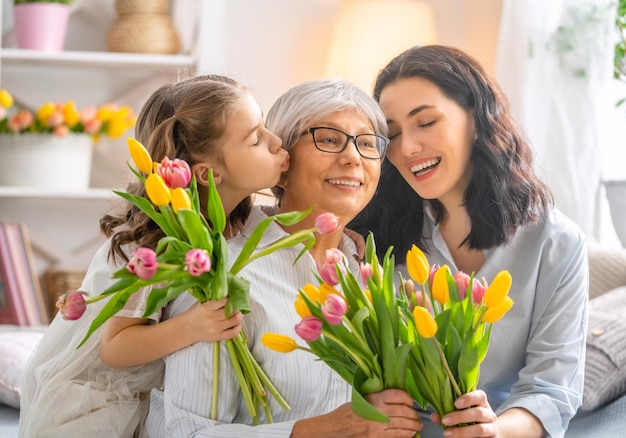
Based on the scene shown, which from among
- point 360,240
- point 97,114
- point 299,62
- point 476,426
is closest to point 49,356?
point 360,240

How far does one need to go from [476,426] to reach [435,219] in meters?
0.71

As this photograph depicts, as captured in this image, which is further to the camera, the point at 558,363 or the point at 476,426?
the point at 558,363

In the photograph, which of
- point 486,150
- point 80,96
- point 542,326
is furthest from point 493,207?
point 80,96

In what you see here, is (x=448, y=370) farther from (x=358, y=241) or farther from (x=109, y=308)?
(x=358, y=241)

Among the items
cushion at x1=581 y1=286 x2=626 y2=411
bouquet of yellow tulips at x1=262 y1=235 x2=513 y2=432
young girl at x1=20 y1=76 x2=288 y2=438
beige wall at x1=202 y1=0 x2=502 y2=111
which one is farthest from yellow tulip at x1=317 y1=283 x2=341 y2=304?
beige wall at x1=202 y1=0 x2=502 y2=111

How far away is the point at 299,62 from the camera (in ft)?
12.6

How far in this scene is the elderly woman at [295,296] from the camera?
1336mm

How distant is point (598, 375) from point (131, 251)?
1117mm

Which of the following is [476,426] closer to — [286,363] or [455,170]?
[286,363]

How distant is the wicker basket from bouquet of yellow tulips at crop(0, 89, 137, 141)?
1.70 ft

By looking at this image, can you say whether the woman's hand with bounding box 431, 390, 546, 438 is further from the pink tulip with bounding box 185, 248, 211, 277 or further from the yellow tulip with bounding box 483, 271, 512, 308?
the pink tulip with bounding box 185, 248, 211, 277

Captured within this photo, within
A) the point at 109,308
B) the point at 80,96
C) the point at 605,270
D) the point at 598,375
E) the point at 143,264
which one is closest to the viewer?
the point at 143,264

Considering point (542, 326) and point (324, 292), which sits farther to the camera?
point (542, 326)

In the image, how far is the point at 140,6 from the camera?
3545 millimetres
